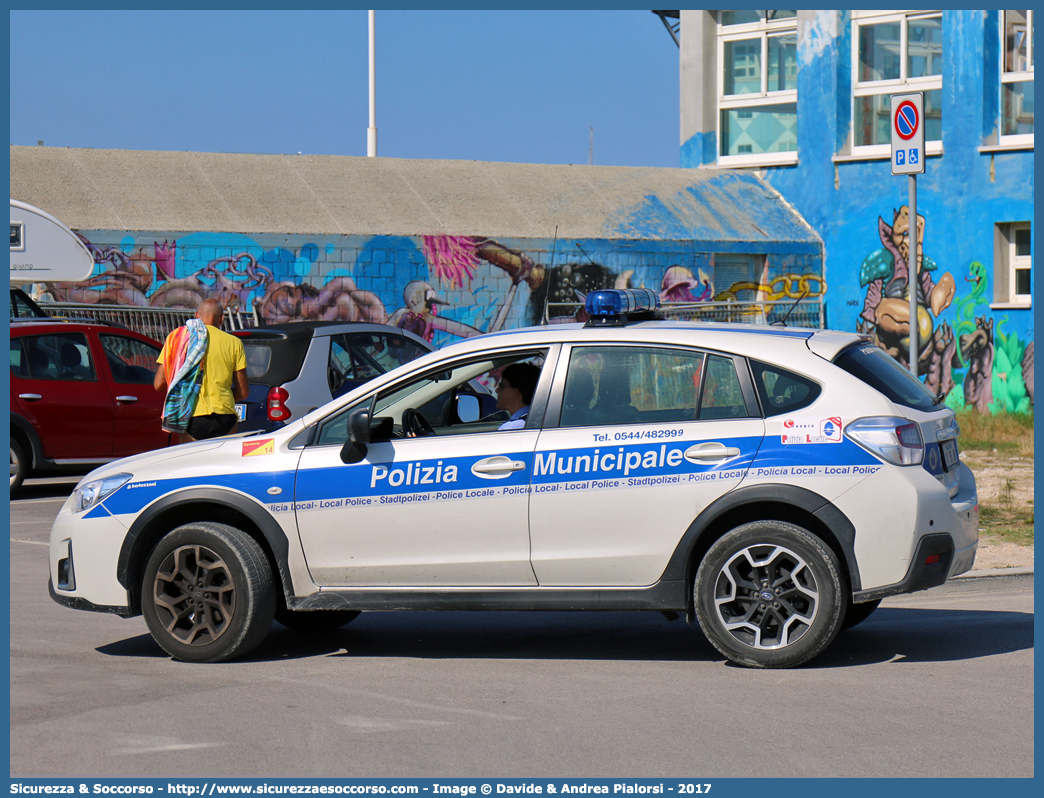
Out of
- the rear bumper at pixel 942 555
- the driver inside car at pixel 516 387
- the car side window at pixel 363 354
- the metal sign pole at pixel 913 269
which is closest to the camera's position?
the rear bumper at pixel 942 555

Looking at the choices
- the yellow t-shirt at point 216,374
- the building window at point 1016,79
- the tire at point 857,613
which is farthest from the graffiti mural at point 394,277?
the tire at point 857,613

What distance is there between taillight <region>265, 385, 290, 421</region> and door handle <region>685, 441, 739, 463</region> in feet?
20.8

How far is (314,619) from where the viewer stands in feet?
23.8

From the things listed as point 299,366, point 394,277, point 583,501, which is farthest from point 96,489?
point 394,277

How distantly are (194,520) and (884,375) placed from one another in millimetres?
3495

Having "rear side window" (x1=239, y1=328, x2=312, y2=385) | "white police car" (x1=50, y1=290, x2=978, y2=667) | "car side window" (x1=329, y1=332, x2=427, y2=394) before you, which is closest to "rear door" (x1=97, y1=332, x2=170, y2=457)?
"rear side window" (x1=239, y1=328, x2=312, y2=385)

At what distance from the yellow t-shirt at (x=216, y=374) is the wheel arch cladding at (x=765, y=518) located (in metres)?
5.08

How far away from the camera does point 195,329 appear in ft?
32.5

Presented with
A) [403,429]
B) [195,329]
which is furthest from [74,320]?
[403,429]

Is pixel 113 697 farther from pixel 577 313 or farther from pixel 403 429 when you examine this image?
pixel 577 313

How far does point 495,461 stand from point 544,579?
1.98 ft

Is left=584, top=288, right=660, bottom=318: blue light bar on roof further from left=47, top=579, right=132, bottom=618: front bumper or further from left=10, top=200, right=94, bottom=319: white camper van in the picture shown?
left=10, top=200, right=94, bottom=319: white camper van

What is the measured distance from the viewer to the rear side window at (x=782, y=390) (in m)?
5.98

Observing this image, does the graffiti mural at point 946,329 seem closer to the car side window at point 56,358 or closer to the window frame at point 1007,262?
the window frame at point 1007,262
